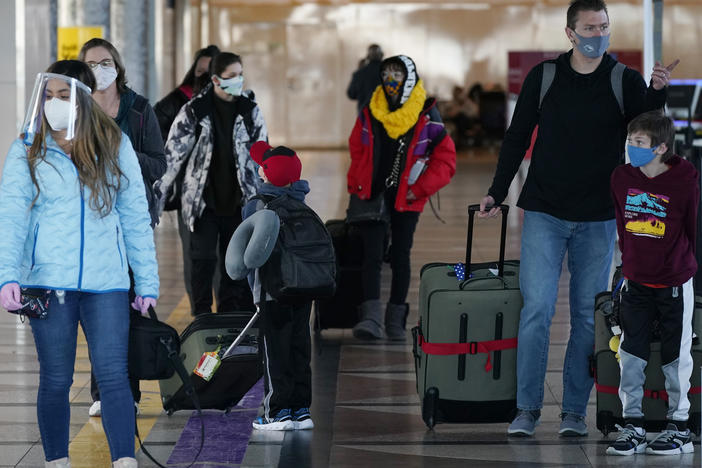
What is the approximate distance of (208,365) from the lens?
5309 mm

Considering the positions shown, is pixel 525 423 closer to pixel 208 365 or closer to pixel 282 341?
pixel 282 341

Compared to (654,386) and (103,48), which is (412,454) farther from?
(103,48)

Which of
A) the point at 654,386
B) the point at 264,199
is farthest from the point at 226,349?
the point at 654,386

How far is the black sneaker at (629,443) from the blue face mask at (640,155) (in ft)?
3.45

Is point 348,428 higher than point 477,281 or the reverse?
the reverse

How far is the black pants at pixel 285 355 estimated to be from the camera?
17.4 ft

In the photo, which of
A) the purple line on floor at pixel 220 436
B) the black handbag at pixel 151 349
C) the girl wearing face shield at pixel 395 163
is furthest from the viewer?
the girl wearing face shield at pixel 395 163

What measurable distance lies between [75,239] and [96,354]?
1.30 feet

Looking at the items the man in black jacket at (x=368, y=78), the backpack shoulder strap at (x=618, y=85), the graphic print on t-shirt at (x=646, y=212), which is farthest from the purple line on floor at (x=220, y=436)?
the man in black jacket at (x=368, y=78)

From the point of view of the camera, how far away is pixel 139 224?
423 cm

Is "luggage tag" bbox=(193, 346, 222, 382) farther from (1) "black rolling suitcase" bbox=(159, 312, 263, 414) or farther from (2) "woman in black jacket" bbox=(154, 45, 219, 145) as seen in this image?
(2) "woman in black jacket" bbox=(154, 45, 219, 145)

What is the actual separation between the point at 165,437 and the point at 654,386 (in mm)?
2032

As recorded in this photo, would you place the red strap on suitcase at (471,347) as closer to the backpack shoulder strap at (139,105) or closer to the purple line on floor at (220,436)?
the purple line on floor at (220,436)

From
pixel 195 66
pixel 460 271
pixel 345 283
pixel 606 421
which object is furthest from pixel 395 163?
pixel 606 421
